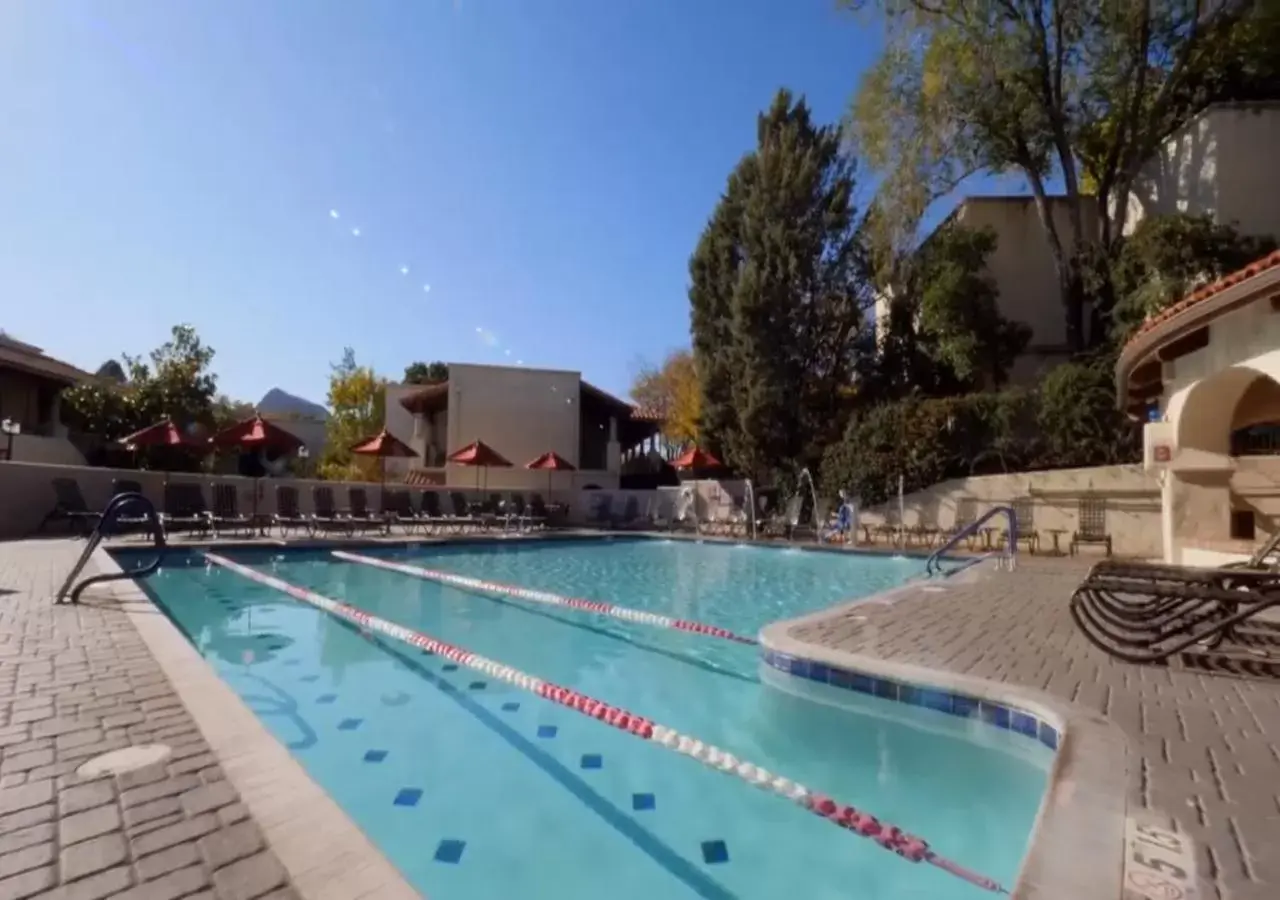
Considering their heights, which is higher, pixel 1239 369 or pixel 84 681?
pixel 1239 369

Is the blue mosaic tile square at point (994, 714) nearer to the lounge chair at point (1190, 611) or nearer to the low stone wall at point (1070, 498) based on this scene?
the lounge chair at point (1190, 611)

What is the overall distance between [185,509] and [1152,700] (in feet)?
51.2

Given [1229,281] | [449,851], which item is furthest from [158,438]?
[1229,281]

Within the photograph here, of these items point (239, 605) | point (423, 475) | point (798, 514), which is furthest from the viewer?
point (423, 475)

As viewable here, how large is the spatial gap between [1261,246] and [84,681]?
22.5m

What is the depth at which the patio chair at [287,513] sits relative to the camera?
51.4 ft

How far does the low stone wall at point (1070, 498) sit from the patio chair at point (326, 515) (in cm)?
1374

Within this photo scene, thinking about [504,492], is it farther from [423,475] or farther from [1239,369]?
[1239,369]

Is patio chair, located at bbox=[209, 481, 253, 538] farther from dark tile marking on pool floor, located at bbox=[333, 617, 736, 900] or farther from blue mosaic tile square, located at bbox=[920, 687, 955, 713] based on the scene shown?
blue mosaic tile square, located at bbox=[920, 687, 955, 713]

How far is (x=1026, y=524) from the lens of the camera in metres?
15.7

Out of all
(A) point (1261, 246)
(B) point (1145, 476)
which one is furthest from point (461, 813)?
(A) point (1261, 246)

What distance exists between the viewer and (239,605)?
903cm

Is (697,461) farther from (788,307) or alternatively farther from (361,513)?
(361,513)

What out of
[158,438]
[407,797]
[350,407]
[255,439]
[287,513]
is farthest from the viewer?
[350,407]
